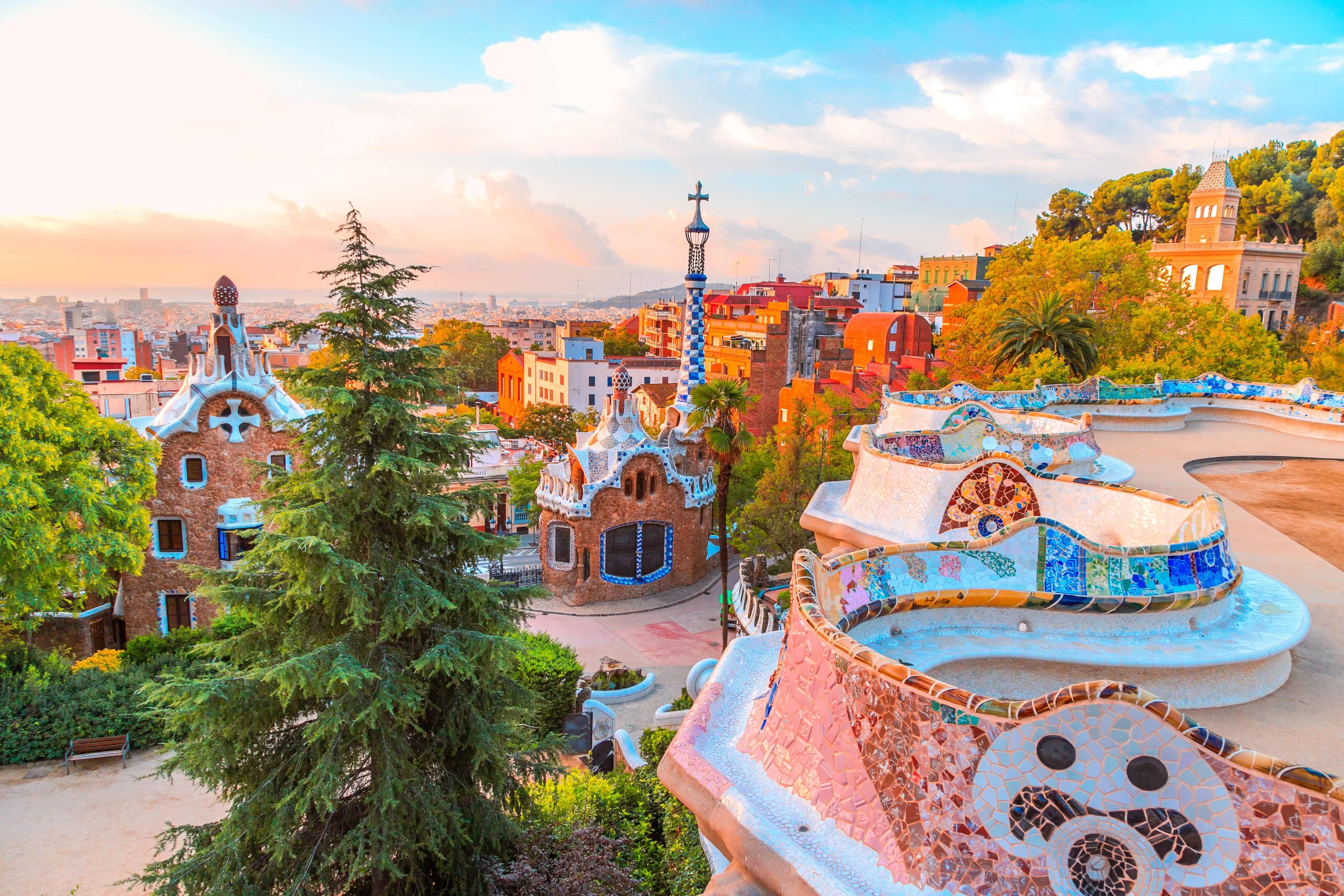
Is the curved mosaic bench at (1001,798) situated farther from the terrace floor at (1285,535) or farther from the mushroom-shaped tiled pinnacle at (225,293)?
the mushroom-shaped tiled pinnacle at (225,293)

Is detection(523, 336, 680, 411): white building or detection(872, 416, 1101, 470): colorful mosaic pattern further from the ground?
detection(872, 416, 1101, 470): colorful mosaic pattern

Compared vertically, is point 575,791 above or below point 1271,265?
below

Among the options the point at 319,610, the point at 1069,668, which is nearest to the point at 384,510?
the point at 319,610

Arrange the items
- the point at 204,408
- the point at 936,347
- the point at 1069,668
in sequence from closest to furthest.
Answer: the point at 1069,668, the point at 204,408, the point at 936,347

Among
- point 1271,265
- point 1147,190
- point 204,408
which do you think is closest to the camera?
point 204,408

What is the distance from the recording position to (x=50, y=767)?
14703mm

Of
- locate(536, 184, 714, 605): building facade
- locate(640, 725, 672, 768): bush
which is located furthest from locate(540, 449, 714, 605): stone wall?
locate(640, 725, 672, 768): bush

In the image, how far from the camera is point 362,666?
28.5 ft

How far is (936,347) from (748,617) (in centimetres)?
3168

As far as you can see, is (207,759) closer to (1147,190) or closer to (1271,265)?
(1271,265)

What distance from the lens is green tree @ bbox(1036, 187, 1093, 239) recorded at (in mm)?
73312

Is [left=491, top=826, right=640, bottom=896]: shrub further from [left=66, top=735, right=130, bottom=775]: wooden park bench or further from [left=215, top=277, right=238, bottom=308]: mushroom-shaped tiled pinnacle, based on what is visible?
[left=215, top=277, right=238, bottom=308]: mushroom-shaped tiled pinnacle

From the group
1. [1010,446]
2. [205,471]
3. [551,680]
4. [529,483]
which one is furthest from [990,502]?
[529,483]

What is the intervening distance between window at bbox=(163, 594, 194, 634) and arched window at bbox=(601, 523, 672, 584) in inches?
444
